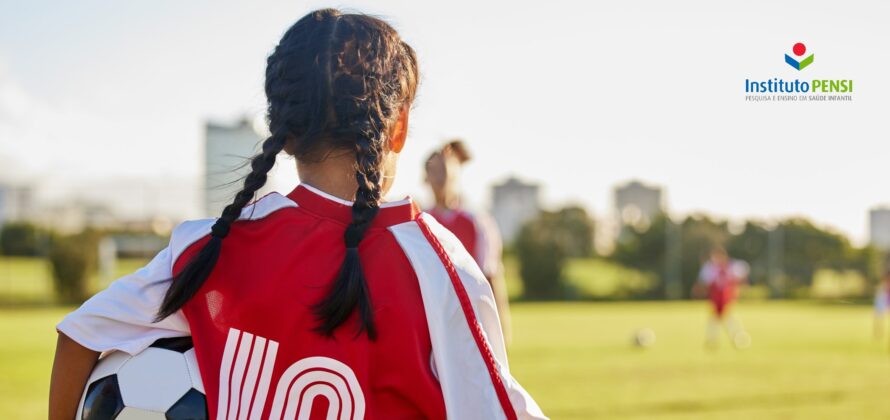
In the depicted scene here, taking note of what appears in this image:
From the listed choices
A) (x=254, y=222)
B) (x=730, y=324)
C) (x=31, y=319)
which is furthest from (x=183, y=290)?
(x=31, y=319)

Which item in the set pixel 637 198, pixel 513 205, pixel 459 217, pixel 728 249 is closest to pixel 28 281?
pixel 513 205

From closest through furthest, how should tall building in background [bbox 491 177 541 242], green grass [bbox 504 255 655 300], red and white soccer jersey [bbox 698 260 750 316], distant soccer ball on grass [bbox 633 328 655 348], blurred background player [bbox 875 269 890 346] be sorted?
distant soccer ball on grass [bbox 633 328 655 348], red and white soccer jersey [bbox 698 260 750 316], blurred background player [bbox 875 269 890 346], green grass [bbox 504 255 655 300], tall building in background [bbox 491 177 541 242]

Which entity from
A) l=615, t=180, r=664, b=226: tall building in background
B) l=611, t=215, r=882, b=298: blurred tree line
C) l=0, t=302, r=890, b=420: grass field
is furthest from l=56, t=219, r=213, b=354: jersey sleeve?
l=615, t=180, r=664, b=226: tall building in background

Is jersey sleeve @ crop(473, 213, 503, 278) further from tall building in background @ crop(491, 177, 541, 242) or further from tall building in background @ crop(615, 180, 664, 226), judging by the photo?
tall building in background @ crop(615, 180, 664, 226)

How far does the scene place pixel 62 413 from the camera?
1.51 meters

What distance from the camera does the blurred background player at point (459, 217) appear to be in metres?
5.33

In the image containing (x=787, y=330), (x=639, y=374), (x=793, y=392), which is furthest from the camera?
(x=787, y=330)

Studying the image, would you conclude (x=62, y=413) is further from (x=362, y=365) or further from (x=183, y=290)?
(x=362, y=365)

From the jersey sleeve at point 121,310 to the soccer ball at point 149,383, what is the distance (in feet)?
0.21

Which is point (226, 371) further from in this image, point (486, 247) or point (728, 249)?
point (728, 249)

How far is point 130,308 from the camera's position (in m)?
1.45

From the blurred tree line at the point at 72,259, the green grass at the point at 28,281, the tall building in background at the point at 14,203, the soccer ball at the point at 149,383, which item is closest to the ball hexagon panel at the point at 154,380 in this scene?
the soccer ball at the point at 149,383

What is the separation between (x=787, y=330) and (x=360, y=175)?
17.1 meters

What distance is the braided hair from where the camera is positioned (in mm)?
1430
